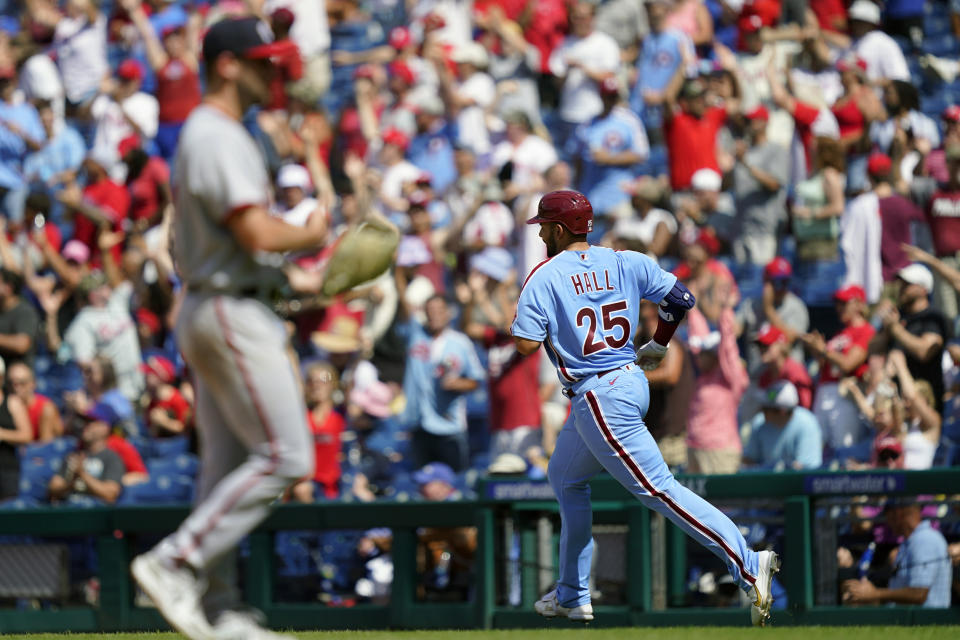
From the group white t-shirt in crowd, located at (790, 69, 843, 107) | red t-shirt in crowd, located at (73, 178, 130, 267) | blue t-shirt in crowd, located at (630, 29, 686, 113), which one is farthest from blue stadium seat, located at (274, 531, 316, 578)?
blue t-shirt in crowd, located at (630, 29, 686, 113)

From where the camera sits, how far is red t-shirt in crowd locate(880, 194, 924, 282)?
11281 mm

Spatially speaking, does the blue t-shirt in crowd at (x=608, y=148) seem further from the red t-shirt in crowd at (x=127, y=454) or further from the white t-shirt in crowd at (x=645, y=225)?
the red t-shirt in crowd at (x=127, y=454)

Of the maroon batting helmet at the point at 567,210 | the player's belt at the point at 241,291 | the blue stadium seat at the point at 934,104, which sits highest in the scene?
the blue stadium seat at the point at 934,104

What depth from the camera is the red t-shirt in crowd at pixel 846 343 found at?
10375mm

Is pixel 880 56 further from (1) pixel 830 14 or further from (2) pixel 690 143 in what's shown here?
(2) pixel 690 143

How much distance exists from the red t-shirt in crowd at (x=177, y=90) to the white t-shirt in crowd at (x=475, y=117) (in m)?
2.52

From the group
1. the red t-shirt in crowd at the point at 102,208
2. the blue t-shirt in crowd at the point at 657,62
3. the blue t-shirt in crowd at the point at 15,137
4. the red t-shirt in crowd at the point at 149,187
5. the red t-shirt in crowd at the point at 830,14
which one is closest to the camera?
the blue t-shirt in crowd at the point at 657,62

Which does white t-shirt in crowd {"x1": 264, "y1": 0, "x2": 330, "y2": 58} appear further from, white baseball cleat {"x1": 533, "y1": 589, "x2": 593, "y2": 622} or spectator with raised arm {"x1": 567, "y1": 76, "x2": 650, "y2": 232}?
white baseball cleat {"x1": 533, "y1": 589, "x2": 593, "y2": 622}

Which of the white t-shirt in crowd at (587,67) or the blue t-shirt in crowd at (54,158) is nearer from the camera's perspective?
the white t-shirt in crowd at (587,67)

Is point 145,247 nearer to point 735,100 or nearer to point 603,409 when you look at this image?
point 735,100

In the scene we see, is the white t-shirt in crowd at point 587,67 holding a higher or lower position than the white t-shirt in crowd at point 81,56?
lower

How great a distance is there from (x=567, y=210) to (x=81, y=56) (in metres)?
11.3

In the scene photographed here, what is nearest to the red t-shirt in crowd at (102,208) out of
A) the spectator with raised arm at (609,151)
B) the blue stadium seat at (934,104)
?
the spectator with raised arm at (609,151)

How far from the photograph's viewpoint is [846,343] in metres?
10.4
